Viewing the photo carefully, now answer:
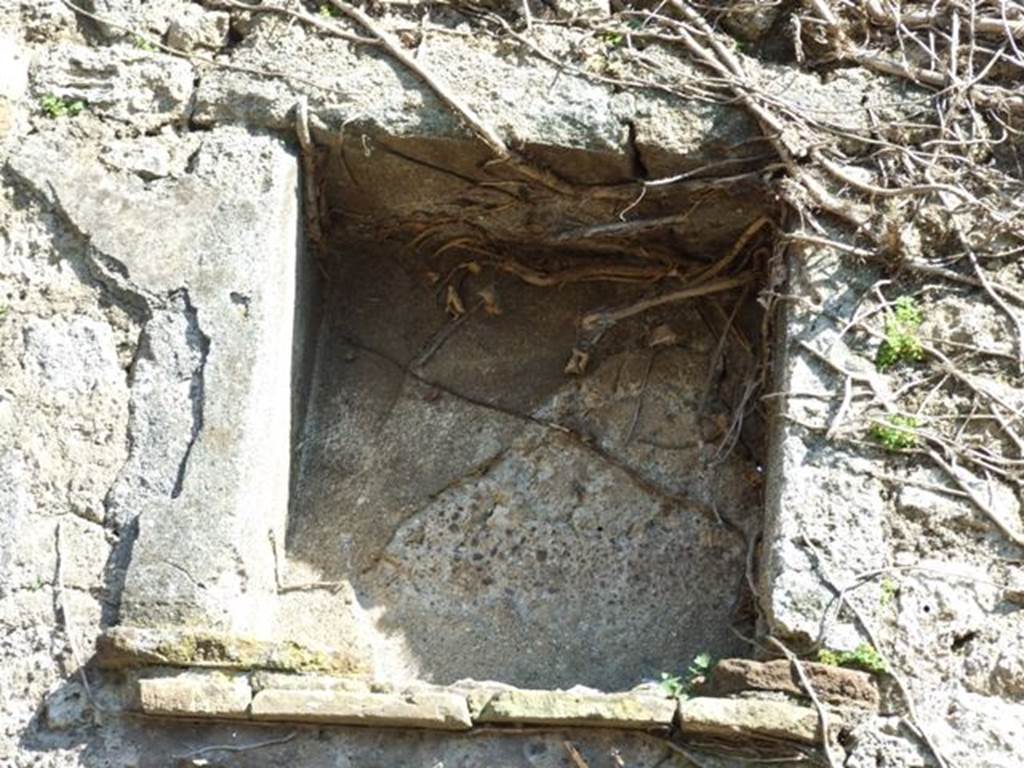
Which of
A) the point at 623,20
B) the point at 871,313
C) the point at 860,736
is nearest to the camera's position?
the point at 860,736

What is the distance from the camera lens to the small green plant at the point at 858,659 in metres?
4.23

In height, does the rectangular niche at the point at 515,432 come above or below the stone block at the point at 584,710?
above

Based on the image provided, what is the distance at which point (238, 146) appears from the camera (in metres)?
4.74

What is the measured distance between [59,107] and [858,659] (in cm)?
220

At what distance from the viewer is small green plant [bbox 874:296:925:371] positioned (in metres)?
4.57

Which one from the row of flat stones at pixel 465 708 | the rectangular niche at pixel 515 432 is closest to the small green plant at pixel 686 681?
the row of flat stones at pixel 465 708

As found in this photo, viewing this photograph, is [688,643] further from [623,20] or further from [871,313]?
[623,20]

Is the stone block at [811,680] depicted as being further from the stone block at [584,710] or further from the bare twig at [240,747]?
the bare twig at [240,747]

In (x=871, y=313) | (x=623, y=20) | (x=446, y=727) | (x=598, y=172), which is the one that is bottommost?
(x=446, y=727)

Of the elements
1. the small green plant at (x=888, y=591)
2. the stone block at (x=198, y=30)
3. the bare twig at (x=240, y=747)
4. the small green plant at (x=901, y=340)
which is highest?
the stone block at (x=198, y=30)

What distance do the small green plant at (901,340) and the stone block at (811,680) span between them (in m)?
0.74

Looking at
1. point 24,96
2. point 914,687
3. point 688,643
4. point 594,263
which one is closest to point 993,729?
point 914,687

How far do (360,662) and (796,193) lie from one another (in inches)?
56.2

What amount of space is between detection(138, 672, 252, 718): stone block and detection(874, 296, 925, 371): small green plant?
5.14ft
